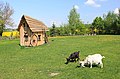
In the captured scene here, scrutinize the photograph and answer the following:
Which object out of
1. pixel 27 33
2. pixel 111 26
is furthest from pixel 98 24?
pixel 27 33

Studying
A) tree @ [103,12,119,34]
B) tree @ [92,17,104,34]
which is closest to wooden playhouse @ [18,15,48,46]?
tree @ [103,12,119,34]

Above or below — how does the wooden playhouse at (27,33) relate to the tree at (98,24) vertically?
below

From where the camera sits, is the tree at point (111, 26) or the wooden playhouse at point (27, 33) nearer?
the wooden playhouse at point (27, 33)

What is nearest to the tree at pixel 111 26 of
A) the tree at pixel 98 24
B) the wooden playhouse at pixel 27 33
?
the tree at pixel 98 24

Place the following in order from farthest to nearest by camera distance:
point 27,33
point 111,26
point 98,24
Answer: point 98,24 → point 111,26 → point 27,33

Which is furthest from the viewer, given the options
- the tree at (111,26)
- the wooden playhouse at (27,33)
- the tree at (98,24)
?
the tree at (98,24)

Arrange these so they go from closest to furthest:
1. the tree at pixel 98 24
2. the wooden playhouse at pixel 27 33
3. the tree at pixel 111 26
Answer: the wooden playhouse at pixel 27 33 → the tree at pixel 111 26 → the tree at pixel 98 24

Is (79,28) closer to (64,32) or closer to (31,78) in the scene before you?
(64,32)

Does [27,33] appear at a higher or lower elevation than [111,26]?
lower

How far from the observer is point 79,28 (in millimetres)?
94625

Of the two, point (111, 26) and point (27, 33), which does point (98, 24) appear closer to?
point (111, 26)

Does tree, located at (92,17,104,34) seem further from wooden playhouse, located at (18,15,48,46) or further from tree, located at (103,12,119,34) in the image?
wooden playhouse, located at (18,15,48,46)

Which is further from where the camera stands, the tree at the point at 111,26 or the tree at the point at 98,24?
the tree at the point at 98,24

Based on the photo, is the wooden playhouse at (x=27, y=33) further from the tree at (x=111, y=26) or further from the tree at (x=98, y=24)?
the tree at (x=98, y=24)
